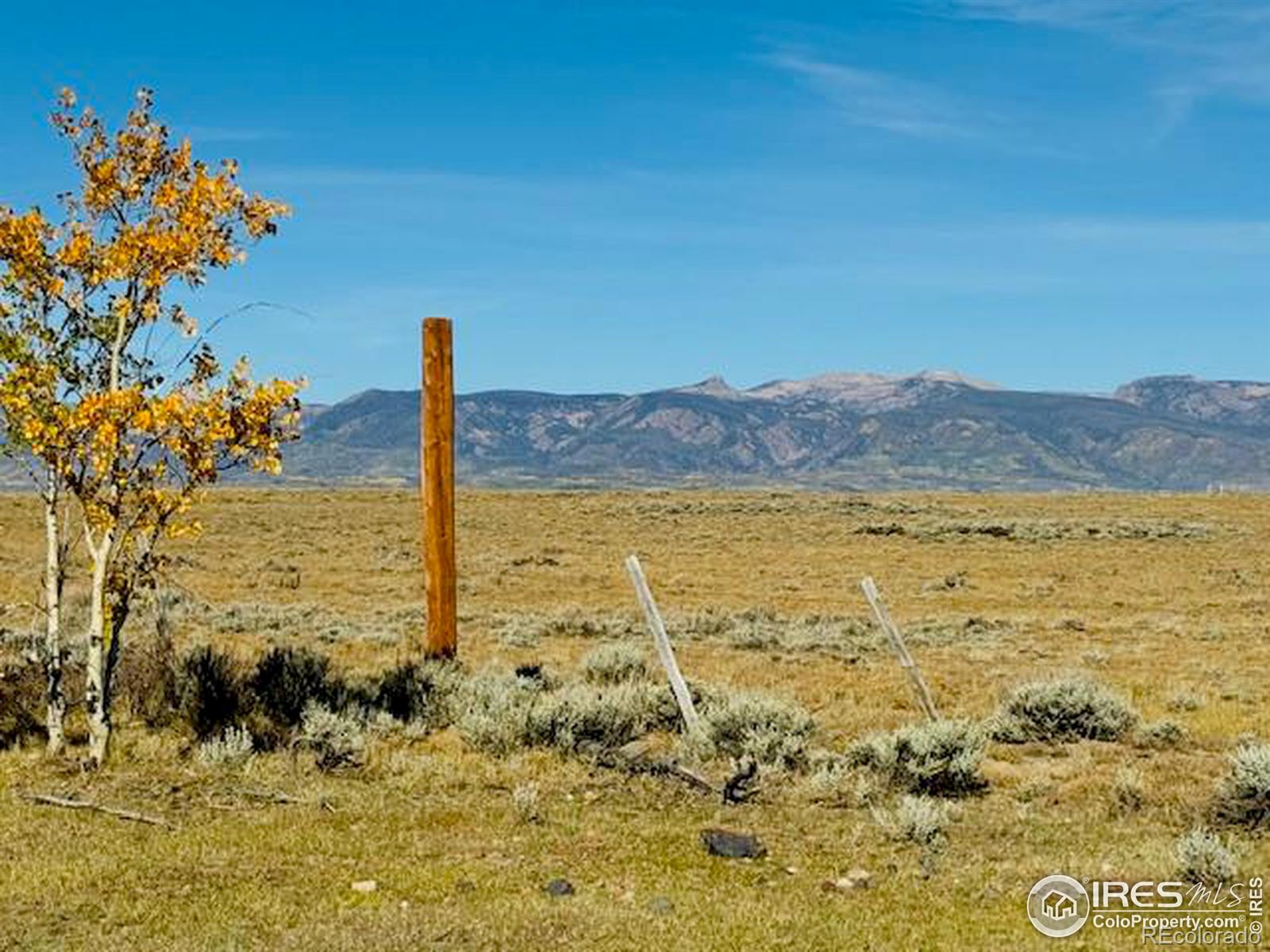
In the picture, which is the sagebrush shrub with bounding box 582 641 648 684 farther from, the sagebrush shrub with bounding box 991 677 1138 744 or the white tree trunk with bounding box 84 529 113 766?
the white tree trunk with bounding box 84 529 113 766

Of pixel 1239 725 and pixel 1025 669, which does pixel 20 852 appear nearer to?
pixel 1239 725

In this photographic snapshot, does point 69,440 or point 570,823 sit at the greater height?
point 69,440

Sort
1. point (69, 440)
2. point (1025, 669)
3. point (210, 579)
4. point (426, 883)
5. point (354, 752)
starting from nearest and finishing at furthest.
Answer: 1. point (426, 883)
2. point (69, 440)
3. point (354, 752)
4. point (1025, 669)
5. point (210, 579)

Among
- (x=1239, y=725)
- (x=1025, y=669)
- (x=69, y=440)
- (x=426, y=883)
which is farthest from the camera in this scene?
(x=1025, y=669)

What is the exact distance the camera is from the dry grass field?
852 cm

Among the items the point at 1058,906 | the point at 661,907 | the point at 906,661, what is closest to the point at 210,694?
the point at 661,907

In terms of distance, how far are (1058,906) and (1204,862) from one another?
1342 millimetres

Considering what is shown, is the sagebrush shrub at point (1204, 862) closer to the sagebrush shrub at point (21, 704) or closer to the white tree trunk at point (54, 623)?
the white tree trunk at point (54, 623)

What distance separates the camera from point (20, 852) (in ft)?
32.5

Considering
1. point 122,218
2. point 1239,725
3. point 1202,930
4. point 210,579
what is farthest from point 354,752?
point 210,579

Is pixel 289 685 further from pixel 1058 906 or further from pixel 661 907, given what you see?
pixel 1058 906

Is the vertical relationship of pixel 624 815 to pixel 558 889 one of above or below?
below

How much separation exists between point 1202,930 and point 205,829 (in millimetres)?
Answer: 8039

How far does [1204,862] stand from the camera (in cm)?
927
